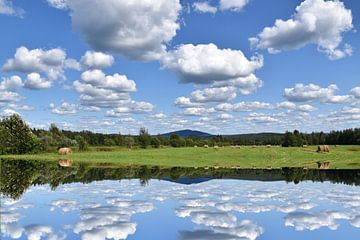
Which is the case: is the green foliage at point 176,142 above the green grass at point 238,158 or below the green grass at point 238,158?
above

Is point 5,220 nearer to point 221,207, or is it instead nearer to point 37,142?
point 221,207

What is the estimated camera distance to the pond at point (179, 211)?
50.2ft

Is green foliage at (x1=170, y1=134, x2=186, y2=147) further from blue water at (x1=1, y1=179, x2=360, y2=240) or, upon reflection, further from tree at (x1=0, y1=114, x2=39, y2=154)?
blue water at (x1=1, y1=179, x2=360, y2=240)

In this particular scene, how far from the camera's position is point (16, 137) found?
9500cm

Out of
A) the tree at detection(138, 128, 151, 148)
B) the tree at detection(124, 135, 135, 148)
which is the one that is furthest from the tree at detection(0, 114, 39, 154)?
the tree at detection(124, 135, 135, 148)

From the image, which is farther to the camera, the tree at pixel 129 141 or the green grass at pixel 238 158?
the tree at pixel 129 141

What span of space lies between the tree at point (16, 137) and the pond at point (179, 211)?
66835 millimetres

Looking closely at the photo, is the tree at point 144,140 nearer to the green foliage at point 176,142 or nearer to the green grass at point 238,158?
the green foliage at point 176,142

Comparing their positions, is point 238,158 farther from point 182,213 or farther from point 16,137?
point 16,137

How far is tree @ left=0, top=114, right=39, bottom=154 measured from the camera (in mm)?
94750

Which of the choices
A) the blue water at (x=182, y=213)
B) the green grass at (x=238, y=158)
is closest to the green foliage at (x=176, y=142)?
the green grass at (x=238, y=158)

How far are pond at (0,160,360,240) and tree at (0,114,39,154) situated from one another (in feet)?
219

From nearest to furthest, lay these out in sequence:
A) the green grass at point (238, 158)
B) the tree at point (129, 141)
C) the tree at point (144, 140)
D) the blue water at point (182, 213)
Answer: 1. the blue water at point (182, 213)
2. the green grass at point (238, 158)
3. the tree at point (144, 140)
4. the tree at point (129, 141)

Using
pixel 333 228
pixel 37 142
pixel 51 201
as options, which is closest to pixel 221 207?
pixel 333 228
